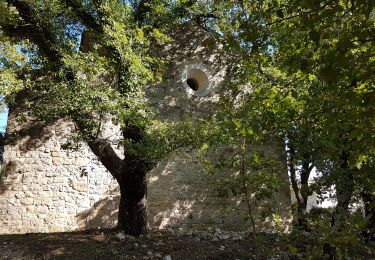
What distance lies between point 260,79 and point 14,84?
172 inches

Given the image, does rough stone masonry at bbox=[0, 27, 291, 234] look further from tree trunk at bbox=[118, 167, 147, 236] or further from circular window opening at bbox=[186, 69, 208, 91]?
tree trunk at bbox=[118, 167, 147, 236]

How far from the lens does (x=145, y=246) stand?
6641 mm

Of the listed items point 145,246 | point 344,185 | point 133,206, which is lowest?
point 145,246

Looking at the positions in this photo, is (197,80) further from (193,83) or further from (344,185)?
(344,185)

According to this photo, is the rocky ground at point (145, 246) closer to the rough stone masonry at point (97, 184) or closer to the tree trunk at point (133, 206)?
the tree trunk at point (133, 206)

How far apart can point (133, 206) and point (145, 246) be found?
3.42 feet

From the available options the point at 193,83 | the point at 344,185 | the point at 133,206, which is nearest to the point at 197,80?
the point at 193,83

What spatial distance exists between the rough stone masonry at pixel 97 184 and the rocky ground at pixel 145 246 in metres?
1.37

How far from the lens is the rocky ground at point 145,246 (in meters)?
6.10

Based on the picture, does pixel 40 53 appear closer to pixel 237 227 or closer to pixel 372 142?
pixel 372 142

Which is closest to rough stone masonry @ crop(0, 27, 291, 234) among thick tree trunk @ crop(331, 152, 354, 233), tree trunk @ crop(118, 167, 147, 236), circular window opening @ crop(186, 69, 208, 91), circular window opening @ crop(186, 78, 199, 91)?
circular window opening @ crop(186, 69, 208, 91)

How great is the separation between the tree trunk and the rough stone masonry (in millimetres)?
1348

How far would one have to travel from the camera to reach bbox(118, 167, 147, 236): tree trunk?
7.36 metres

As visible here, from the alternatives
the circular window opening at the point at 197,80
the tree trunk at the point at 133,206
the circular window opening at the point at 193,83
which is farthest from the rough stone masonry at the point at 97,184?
the tree trunk at the point at 133,206
